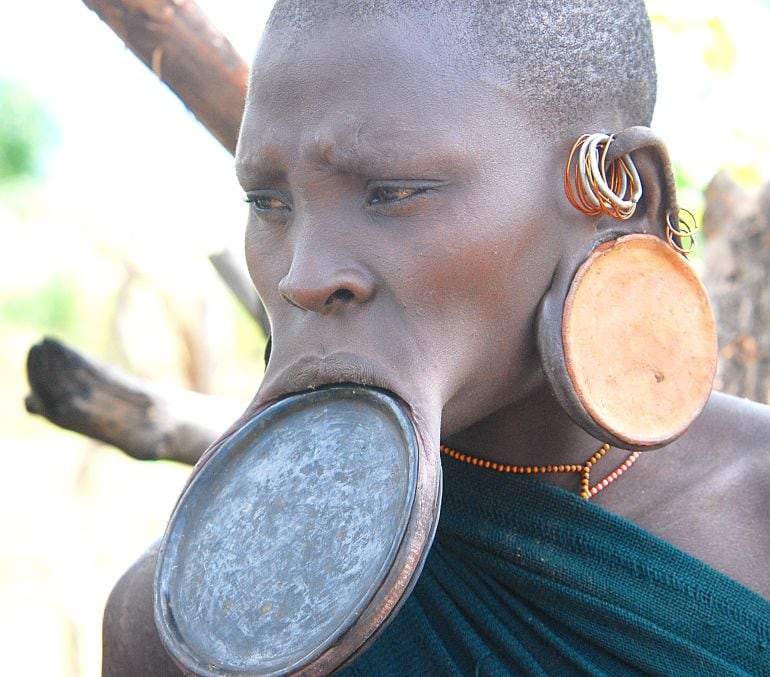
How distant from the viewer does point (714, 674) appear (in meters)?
1.84

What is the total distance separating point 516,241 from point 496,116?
19 centimetres

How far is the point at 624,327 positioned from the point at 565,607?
51cm

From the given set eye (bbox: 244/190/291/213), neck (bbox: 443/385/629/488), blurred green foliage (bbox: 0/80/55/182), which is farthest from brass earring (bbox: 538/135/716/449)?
blurred green foliage (bbox: 0/80/55/182)

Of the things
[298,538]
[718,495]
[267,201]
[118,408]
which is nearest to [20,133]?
[118,408]

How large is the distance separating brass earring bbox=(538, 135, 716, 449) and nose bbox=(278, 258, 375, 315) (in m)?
0.31

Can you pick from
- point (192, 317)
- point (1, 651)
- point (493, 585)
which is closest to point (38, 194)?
point (192, 317)

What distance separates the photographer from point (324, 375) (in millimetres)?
1595

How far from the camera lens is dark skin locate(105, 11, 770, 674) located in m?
1.61

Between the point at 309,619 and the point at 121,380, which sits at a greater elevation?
the point at 309,619

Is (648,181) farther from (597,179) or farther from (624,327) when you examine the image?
(624,327)

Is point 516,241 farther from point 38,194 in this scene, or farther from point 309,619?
point 38,194

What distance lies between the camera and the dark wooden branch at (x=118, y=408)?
114 inches

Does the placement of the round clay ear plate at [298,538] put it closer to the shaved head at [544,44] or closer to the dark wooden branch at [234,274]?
the shaved head at [544,44]

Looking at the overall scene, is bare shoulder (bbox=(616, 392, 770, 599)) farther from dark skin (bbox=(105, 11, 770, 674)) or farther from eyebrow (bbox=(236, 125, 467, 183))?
eyebrow (bbox=(236, 125, 467, 183))
